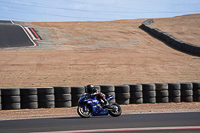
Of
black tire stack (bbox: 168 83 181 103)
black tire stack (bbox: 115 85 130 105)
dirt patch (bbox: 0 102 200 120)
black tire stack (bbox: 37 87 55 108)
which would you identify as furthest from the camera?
black tire stack (bbox: 168 83 181 103)

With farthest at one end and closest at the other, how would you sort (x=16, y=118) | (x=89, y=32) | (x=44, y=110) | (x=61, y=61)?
1. (x=89, y=32)
2. (x=61, y=61)
3. (x=44, y=110)
4. (x=16, y=118)

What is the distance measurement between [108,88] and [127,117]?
8.64 ft

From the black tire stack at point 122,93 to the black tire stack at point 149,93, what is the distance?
2.38ft

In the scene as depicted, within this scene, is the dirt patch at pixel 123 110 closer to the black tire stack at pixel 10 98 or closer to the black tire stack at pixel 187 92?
the black tire stack at pixel 10 98

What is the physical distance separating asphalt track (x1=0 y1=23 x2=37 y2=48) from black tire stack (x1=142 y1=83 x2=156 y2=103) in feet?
65.1

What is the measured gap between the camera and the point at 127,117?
953 centimetres

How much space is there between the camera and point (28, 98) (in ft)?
37.8

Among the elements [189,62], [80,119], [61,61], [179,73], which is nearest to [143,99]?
[80,119]

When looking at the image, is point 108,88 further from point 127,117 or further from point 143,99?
point 127,117

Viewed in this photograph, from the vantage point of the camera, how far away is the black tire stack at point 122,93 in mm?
12195

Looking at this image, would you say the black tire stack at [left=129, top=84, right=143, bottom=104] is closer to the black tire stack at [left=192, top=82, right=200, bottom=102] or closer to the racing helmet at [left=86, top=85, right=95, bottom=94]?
the black tire stack at [left=192, top=82, right=200, bottom=102]

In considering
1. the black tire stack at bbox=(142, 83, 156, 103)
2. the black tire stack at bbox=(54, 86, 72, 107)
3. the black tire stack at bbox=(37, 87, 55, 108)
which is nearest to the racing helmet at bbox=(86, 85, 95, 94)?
the black tire stack at bbox=(54, 86, 72, 107)

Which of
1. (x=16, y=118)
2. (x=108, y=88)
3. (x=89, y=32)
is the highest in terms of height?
(x=89, y=32)

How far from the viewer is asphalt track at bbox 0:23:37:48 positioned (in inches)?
1196
